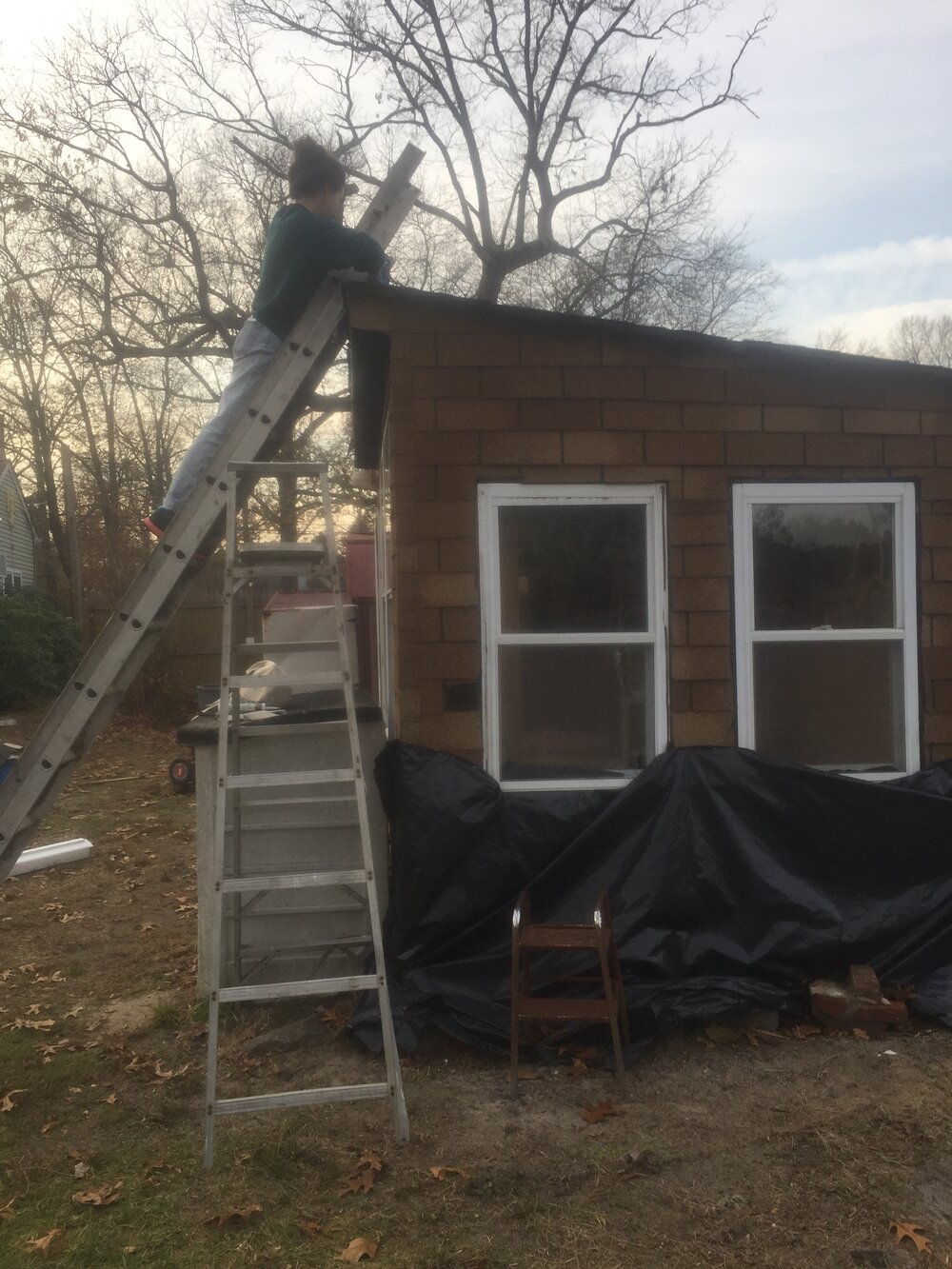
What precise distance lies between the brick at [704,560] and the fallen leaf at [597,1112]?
2.41 m

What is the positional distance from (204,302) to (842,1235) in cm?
1902

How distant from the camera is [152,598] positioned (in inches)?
169

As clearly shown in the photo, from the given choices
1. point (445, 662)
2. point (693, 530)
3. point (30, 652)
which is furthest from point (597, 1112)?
point (30, 652)

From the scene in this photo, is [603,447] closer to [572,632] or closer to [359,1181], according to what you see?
[572,632]

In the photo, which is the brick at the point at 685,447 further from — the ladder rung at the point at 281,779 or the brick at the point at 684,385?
the ladder rung at the point at 281,779

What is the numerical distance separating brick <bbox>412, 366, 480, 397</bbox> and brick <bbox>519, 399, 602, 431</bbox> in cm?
27

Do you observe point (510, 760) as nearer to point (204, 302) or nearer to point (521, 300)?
point (204, 302)

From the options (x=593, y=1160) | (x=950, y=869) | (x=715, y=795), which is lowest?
(x=593, y=1160)

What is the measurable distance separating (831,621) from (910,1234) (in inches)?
111

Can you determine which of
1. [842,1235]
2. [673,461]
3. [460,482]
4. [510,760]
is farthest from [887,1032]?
[460,482]

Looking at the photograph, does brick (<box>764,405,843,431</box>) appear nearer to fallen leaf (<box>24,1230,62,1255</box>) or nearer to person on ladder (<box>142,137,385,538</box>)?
person on ladder (<box>142,137,385,538</box>)

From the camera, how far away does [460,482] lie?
4.96m

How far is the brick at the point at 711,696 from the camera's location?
4.99 metres

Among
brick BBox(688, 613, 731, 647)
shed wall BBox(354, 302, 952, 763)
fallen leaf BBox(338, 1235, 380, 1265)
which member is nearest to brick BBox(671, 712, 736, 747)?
shed wall BBox(354, 302, 952, 763)
